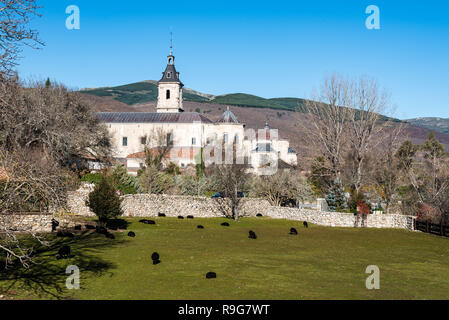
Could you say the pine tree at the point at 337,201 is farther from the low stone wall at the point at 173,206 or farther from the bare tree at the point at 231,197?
the bare tree at the point at 231,197

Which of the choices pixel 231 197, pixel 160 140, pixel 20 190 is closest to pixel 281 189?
pixel 231 197

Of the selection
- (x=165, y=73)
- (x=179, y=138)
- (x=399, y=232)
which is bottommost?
(x=399, y=232)

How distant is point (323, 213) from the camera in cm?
3850

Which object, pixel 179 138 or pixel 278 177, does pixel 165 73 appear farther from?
pixel 278 177

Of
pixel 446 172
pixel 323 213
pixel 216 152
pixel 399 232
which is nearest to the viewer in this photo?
pixel 399 232

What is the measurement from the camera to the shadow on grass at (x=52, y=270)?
1463 cm

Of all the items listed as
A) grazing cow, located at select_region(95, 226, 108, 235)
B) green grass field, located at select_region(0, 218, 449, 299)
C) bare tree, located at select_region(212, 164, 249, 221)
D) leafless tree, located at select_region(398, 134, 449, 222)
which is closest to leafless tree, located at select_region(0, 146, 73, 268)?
green grass field, located at select_region(0, 218, 449, 299)

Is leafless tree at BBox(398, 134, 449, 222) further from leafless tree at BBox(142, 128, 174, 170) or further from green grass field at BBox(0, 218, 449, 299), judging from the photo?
leafless tree at BBox(142, 128, 174, 170)

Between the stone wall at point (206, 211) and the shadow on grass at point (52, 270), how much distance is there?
13.6 metres

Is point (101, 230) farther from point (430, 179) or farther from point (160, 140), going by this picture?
point (160, 140)

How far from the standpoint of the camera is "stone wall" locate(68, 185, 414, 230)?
3638 centimetres

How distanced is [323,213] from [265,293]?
984 inches

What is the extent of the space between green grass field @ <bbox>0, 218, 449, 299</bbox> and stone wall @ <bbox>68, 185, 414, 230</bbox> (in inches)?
273
